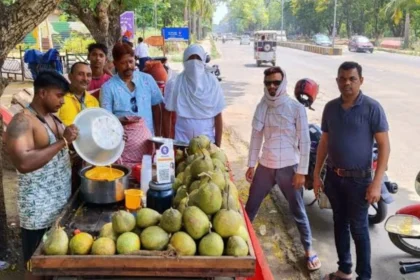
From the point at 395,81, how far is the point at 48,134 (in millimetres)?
17076

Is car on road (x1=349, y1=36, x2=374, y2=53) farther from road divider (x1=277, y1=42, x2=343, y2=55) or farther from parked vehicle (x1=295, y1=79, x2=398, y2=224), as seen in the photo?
parked vehicle (x1=295, y1=79, x2=398, y2=224)

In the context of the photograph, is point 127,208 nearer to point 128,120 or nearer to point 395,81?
point 128,120

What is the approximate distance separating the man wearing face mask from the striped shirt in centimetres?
60

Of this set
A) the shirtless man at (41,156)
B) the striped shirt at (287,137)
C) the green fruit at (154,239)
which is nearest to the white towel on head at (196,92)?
the striped shirt at (287,137)

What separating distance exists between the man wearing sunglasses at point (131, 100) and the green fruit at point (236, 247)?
65.0 inches

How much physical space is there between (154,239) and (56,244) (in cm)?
46

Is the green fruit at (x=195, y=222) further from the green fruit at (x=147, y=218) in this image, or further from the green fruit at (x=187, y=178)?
the green fruit at (x=187, y=178)

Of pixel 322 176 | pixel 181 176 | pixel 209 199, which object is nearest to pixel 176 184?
pixel 181 176

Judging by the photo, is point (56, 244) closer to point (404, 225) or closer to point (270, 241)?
point (404, 225)

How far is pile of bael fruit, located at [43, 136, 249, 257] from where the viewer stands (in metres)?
2.06

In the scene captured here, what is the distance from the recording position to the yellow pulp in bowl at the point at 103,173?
2781mm

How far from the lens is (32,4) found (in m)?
3.37

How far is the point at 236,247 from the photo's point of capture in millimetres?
2076

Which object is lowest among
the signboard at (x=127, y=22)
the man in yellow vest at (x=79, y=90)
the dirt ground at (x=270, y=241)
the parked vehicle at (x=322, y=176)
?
the dirt ground at (x=270, y=241)
